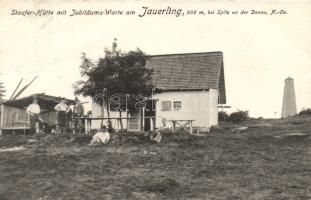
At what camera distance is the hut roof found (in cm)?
2084

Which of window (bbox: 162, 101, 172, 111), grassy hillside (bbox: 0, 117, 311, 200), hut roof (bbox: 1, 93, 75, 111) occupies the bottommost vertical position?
grassy hillside (bbox: 0, 117, 311, 200)

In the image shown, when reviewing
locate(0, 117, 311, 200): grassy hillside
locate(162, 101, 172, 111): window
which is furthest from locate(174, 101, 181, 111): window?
locate(0, 117, 311, 200): grassy hillside

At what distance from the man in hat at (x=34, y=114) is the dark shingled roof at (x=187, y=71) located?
6.70 meters

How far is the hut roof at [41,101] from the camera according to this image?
20.8 metres

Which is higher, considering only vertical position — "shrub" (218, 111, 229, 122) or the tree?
the tree

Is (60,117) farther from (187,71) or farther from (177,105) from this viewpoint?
(187,71)

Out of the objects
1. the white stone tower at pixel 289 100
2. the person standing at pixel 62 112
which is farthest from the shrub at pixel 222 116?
the person standing at pixel 62 112

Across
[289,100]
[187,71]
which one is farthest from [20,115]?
[289,100]

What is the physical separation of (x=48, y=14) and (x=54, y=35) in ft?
8.99

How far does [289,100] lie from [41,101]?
25872 millimetres

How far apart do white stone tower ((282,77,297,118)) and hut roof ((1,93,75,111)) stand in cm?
2375

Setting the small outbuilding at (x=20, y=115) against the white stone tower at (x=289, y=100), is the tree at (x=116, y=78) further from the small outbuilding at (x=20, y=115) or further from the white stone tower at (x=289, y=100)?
the white stone tower at (x=289, y=100)

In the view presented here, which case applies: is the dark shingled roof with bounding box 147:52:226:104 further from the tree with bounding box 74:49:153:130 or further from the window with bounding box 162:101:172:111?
the tree with bounding box 74:49:153:130

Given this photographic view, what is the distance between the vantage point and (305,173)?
979 centimetres
